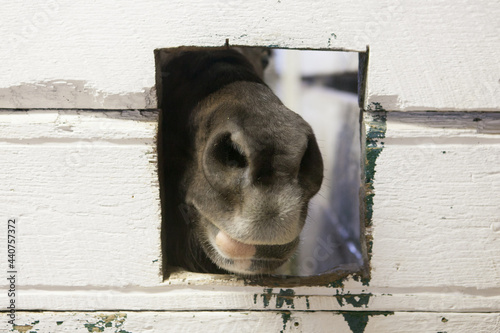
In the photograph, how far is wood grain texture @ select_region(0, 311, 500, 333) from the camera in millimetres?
958

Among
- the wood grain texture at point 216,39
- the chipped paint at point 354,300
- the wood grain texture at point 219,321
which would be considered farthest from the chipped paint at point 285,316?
the wood grain texture at point 216,39

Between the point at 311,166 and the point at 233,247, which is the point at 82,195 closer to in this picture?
the point at 233,247

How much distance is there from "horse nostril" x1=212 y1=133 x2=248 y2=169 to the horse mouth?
155 mm

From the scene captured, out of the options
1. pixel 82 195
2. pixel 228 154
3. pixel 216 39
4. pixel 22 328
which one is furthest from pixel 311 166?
pixel 22 328

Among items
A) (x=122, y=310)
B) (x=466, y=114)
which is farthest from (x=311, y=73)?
(x=122, y=310)

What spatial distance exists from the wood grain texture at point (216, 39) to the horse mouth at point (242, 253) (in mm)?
283

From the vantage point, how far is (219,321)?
0.96 meters

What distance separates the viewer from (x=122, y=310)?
97 cm

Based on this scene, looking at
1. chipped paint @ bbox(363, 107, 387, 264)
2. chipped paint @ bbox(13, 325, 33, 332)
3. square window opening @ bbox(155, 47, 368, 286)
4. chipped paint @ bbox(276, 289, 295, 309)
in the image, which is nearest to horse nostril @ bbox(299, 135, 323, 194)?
square window opening @ bbox(155, 47, 368, 286)

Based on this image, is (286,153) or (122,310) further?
(122,310)

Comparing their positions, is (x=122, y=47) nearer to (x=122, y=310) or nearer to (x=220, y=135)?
(x=220, y=135)

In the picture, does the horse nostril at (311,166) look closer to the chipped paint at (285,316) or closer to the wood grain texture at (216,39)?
the wood grain texture at (216,39)

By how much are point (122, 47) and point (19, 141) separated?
0.28 meters

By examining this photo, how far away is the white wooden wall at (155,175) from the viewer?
86cm
